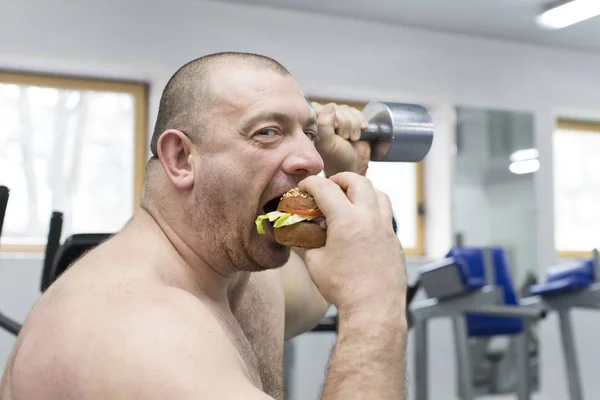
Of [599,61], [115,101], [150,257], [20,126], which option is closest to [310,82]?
[115,101]

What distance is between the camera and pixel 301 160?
4.55ft

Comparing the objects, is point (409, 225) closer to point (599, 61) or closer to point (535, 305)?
point (535, 305)

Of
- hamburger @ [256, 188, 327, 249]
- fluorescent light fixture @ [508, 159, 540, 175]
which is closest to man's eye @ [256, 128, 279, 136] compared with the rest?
hamburger @ [256, 188, 327, 249]

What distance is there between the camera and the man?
1027mm

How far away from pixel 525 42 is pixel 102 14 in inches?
138

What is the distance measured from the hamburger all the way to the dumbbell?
561mm

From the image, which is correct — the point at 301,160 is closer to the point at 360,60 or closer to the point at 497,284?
the point at 497,284

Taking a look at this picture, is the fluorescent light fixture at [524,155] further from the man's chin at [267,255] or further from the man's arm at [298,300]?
the man's chin at [267,255]

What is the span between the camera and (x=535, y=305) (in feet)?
15.4

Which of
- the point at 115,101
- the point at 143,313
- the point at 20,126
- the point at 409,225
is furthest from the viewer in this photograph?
the point at 409,225

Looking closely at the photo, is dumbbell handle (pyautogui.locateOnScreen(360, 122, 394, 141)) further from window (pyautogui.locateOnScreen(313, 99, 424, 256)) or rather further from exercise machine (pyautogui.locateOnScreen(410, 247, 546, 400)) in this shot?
window (pyautogui.locateOnScreen(313, 99, 424, 256))

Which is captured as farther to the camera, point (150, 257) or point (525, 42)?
point (525, 42)

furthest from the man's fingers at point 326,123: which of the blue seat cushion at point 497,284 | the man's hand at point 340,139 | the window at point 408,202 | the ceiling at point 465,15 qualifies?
the window at point 408,202

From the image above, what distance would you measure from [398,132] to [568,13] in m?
4.05
